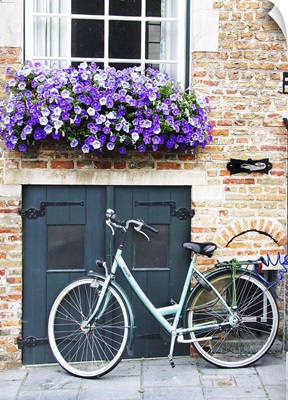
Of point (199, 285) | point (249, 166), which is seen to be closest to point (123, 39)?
point (249, 166)

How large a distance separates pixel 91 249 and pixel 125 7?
2265 mm

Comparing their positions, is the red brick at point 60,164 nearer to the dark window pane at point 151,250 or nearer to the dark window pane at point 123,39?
the dark window pane at point 151,250

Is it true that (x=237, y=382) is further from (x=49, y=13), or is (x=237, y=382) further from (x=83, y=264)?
(x=49, y=13)

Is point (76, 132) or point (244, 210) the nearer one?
point (76, 132)

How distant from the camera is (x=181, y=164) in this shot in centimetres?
551

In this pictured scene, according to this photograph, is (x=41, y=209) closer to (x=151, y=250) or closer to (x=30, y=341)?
(x=151, y=250)

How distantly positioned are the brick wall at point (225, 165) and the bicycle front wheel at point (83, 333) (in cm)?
40

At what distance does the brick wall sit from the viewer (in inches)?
211

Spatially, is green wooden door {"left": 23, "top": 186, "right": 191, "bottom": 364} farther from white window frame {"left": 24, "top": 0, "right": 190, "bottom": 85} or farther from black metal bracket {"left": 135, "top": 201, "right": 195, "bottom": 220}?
white window frame {"left": 24, "top": 0, "right": 190, "bottom": 85}

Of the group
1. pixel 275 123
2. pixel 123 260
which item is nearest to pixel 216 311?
pixel 123 260

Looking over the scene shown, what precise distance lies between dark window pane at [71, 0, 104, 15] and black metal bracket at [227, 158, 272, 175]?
185cm

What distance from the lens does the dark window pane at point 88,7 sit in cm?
555

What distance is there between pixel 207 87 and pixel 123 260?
1.75 metres

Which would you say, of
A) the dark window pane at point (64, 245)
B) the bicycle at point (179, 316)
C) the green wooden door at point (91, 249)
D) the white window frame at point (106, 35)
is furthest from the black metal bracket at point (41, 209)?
the white window frame at point (106, 35)
